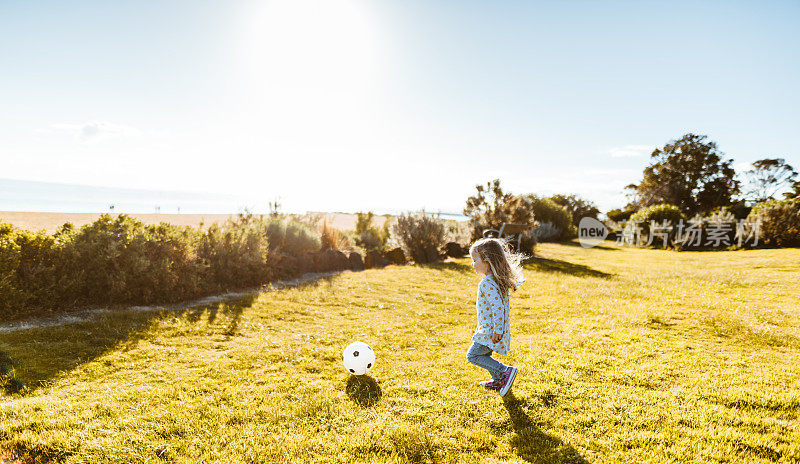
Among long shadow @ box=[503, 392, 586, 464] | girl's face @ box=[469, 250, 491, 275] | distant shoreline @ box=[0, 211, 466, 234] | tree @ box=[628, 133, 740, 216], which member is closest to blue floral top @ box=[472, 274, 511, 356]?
girl's face @ box=[469, 250, 491, 275]

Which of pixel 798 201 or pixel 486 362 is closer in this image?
pixel 486 362

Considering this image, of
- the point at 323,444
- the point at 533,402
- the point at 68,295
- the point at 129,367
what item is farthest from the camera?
the point at 68,295

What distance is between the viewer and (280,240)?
12.4 metres

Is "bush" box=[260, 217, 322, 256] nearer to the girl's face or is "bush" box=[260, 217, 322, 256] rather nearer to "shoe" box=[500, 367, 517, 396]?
the girl's face

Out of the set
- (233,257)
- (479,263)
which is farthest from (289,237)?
(479,263)

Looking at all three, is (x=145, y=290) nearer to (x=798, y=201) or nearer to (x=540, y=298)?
(x=540, y=298)

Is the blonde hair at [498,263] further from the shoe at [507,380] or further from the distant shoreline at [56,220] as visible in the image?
the distant shoreline at [56,220]

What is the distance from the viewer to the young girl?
435cm

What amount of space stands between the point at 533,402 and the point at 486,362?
2.07ft

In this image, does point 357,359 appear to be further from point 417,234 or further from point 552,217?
point 552,217

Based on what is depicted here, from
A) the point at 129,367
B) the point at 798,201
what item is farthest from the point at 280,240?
the point at 798,201

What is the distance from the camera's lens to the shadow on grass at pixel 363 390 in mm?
4270

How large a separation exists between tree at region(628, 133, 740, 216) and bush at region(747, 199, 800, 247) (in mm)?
25585

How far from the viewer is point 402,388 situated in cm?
459
